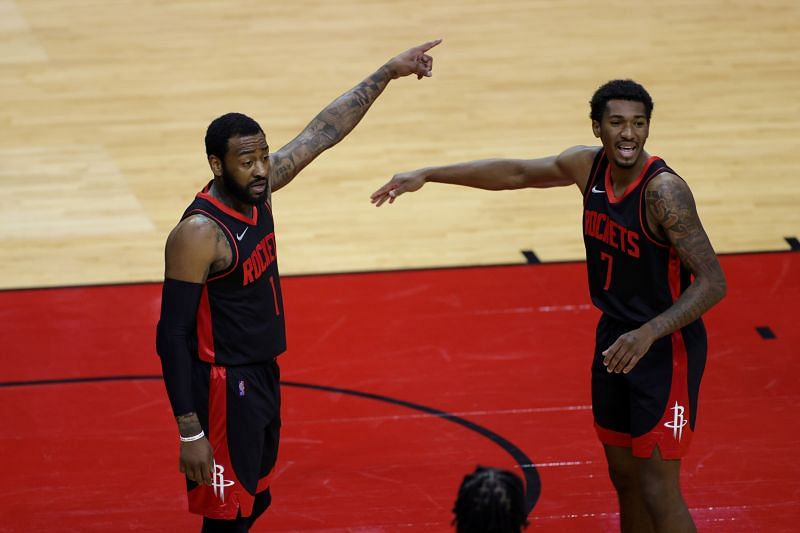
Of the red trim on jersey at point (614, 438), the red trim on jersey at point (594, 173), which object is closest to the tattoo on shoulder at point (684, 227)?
the red trim on jersey at point (594, 173)

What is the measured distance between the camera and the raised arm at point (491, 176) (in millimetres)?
4969

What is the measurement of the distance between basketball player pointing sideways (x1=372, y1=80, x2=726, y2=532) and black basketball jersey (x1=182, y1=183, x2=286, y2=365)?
3.64 ft

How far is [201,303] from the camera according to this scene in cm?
430

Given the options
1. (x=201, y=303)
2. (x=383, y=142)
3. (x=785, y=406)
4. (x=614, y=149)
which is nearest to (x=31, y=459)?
(x=201, y=303)

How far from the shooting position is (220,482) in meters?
4.34

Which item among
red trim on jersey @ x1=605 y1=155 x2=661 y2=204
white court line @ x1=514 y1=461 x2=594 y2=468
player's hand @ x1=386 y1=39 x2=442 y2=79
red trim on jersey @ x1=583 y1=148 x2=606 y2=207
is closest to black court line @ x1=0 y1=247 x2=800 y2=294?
white court line @ x1=514 y1=461 x2=594 y2=468

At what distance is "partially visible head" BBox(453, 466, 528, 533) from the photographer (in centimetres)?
281

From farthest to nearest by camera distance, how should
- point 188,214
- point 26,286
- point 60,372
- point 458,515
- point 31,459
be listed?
1. point 26,286
2. point 60,372
3. point 31,459
4. point 188,214
5. point 458,515

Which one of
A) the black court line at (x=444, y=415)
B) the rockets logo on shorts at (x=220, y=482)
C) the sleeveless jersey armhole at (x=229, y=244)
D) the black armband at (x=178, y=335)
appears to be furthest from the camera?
the black court line at (x=444, y=415)

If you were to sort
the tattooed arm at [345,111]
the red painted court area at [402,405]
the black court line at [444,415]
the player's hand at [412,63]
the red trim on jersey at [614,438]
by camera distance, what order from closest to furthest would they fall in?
the red trim on jersey at [614,438] → the tattooed arm at [345,111] → the player's hand at [412,63] → the red painted court area at [402,405] → the black court line at [444,415]

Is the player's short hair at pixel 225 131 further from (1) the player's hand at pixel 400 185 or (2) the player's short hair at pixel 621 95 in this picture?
(2) the player's short hair at pixel 621 95

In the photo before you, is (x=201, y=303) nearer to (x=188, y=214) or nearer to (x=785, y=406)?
(x=188, y=214)

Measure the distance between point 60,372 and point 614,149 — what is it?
11.8 feet

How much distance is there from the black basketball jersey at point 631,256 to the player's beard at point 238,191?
114cm
